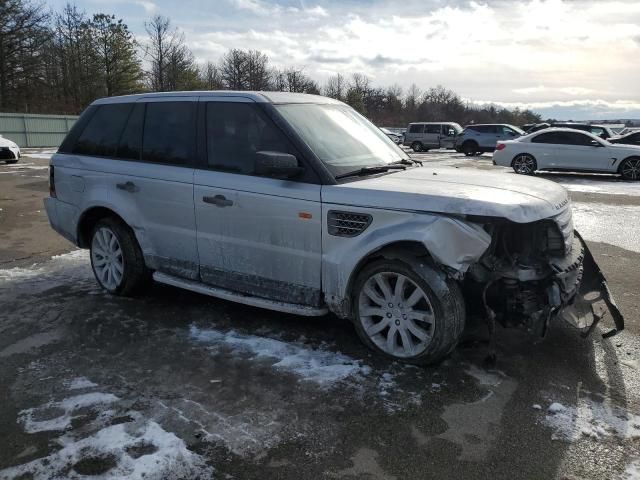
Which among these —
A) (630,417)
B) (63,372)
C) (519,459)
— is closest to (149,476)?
(63,372)

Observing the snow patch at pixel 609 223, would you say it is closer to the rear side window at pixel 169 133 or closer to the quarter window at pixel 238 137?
Result: the quarter window at pixel 238 137

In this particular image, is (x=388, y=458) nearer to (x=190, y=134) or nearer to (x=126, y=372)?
(x=126, y=372)

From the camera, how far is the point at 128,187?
15.5 feet

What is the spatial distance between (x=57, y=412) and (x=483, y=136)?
26.4m

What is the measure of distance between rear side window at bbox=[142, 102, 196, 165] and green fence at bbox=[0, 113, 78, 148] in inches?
1118


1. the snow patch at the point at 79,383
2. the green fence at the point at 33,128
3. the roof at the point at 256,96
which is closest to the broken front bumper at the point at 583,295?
the roof at the point at 256,96

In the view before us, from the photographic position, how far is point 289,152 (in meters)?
3.88

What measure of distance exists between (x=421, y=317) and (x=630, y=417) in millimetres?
1314

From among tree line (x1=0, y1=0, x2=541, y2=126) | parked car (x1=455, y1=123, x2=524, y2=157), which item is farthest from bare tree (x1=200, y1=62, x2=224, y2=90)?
parked car (x1=455, y1=123, x2=524, y2=157)

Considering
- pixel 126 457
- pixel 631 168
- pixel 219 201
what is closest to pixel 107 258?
pixel 219 201

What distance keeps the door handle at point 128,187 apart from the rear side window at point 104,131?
385 mm

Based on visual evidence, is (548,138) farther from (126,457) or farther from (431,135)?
(126,457)

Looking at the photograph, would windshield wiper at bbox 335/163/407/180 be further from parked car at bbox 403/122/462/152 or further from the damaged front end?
parked car at bbox 403/122/462/152

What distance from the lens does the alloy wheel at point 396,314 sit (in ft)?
11.5
